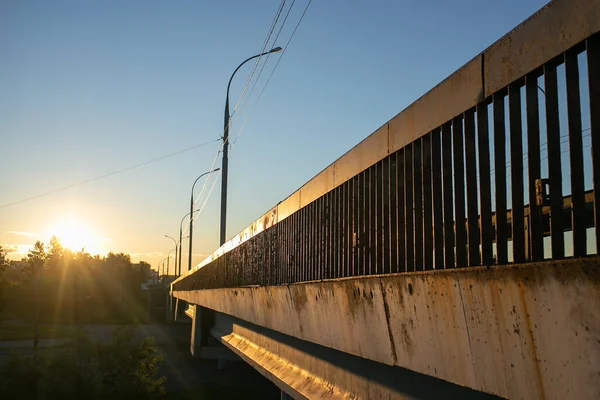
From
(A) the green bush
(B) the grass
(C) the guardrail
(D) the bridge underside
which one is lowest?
(B) the grass

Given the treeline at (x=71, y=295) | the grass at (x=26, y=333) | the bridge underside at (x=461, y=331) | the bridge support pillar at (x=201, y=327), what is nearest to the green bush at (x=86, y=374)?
the bridge support pillar at (x=201, y=327)

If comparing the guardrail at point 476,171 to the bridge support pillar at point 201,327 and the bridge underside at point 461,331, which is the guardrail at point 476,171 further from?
the bridge support pillar at point 201,327

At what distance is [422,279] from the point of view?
205 inches

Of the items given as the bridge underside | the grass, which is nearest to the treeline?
the grass

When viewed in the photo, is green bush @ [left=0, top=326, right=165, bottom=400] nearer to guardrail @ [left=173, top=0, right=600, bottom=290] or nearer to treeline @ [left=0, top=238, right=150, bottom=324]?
guardrail @ [left=173, top=0, right=600, bottom=290]

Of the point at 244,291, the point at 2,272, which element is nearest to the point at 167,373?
the point at 244,291

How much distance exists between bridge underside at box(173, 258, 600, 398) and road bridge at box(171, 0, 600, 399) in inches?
0.4

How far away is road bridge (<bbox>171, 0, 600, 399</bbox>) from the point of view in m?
3.69

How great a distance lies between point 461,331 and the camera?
4.65 meters

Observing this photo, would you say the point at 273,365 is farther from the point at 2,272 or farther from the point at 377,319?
the point at 2,272

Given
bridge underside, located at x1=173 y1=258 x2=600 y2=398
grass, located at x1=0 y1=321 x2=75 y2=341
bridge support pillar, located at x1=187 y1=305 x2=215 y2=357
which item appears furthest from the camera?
grass, located at x1=0 y1=321 x2=75 y2=341

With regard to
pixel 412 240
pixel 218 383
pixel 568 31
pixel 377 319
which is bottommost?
pixel 218 383

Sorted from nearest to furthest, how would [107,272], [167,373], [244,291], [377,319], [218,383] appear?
1. [377,319]
2. [244,291]
3. [218,383]
4. [167,373]
5. [107,272]

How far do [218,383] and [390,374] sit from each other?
2972 cm
